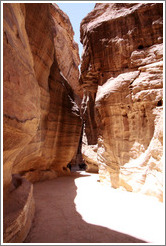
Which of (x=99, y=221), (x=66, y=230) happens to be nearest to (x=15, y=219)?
(x=66, y=230)

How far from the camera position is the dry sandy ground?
2.77 m

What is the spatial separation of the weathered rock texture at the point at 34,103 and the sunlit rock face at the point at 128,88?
2521 millimetres

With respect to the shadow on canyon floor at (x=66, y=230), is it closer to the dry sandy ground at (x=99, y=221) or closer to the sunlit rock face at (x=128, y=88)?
the dry sandy ground at (x=99, y=221)

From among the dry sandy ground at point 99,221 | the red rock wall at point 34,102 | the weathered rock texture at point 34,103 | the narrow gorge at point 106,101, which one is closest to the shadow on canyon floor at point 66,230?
the dry sandy ground at point 99,221

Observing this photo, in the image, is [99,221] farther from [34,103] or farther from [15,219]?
[34,103]

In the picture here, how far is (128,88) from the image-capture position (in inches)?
264

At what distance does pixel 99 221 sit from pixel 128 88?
17.5ft

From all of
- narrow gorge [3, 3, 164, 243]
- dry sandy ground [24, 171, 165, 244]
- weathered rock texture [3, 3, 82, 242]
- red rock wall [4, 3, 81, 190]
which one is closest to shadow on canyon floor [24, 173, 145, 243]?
dry sandy ground [24, 171, 165, 244]

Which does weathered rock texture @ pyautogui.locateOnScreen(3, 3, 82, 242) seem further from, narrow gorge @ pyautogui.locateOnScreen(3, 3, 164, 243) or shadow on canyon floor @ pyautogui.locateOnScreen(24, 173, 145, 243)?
shadow on canyon floor @ pyautogui.locateOnScreen(24, 173, 145, 243)

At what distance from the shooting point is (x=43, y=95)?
7.84 m

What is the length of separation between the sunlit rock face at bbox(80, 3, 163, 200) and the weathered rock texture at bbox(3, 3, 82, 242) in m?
2.52

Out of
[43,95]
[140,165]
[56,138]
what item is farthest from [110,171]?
[43,95]

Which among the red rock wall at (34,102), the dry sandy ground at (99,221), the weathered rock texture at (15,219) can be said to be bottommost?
the dry sandy ground at (99,221)

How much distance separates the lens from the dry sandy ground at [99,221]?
2768 millimetres
